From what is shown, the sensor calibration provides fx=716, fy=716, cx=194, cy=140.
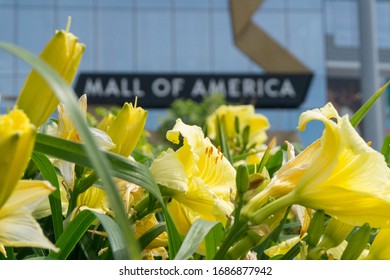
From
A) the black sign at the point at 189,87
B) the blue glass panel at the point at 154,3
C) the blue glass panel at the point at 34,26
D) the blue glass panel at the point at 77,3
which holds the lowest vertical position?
the black sign at the point at 189,87

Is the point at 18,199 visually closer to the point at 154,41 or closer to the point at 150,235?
the point at 150,235

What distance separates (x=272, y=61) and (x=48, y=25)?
617 centimetres

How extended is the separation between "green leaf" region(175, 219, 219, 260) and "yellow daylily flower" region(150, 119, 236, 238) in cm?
6

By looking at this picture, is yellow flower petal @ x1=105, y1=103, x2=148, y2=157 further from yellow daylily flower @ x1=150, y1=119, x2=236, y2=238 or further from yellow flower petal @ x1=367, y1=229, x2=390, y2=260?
yellow flower petal @ x1=367, y1=229, x2=390, y2=260

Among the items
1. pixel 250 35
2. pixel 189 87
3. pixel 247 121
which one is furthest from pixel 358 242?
pixel 189 87

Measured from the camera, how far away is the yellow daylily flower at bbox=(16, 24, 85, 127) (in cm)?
26

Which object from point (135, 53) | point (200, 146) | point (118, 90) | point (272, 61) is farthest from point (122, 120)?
point (135, 53)

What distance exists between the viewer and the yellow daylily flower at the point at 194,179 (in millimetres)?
405

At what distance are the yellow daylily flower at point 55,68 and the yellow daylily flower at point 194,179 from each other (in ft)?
0.46

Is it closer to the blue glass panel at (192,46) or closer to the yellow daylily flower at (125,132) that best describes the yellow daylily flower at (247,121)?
the yellow daylily flower at (125,132)

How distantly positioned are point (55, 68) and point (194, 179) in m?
0.17

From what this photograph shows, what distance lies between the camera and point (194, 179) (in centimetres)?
42

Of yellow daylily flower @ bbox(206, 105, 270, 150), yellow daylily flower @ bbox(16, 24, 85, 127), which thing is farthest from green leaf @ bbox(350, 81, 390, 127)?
yellow daylily flower @ bbox(206, 105, 270, 150)

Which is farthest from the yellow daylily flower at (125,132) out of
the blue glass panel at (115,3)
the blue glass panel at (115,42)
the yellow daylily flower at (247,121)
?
the blue glass panel at (115,3)
